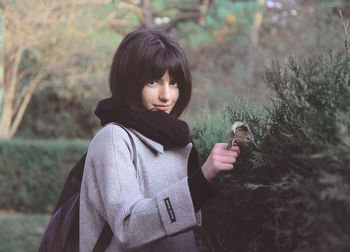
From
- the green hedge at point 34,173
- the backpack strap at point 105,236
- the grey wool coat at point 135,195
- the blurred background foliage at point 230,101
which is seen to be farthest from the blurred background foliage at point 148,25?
the backpack strap at point 105,236

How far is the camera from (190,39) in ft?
54.9

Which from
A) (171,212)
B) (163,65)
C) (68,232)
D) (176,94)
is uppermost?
(163,65)

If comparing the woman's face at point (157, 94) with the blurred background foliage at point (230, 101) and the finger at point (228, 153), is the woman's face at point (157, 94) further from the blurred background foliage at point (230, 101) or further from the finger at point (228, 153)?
the finger at point (228, 153)

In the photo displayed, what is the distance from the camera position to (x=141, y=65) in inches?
78.8

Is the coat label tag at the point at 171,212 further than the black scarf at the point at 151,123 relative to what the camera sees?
No

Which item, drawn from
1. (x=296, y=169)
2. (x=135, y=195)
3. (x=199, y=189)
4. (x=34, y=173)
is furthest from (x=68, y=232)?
(x=34, y=173)

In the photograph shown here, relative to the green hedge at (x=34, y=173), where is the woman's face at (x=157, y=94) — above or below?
above

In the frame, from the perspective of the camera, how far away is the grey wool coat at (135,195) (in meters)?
1.64

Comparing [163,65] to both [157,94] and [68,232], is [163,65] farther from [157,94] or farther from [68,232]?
[68,232]

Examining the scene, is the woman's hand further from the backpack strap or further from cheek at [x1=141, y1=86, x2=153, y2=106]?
cheek at [x1=141, y1=86, x2=153, y2=106]

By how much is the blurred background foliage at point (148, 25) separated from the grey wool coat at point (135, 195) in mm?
11273

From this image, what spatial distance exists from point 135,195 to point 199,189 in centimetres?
26

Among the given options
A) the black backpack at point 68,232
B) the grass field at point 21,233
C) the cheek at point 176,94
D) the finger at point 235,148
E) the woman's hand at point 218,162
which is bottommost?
the grass field at point 21,233

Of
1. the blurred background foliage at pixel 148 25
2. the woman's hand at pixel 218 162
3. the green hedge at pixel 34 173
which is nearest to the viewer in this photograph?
the woman's hand at pixel 218 162
